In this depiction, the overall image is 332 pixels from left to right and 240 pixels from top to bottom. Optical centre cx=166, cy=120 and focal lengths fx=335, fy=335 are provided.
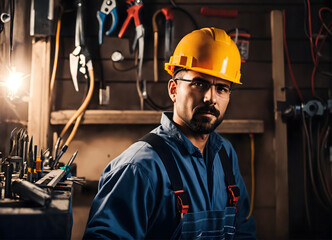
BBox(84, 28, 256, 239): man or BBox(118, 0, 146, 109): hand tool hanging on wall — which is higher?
BBox(118, 0, 146, 109): hand tool hanging on wall

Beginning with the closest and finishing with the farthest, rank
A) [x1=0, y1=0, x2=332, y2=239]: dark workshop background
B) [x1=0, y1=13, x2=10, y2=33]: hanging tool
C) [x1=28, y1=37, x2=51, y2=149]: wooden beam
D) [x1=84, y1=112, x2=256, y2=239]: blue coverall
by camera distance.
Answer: [x1=84, y1=112, x2=256, y2=239]: blue coverall
[x1=0, y1=13, x2=10, y2=33]: hanging tool
[x1=28, y1=37, x2=51, y2=149]: wooden beam
[x1=0, y1=0, x2=332, y2=239]: dark workshop background

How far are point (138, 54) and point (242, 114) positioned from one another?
2.45 ft

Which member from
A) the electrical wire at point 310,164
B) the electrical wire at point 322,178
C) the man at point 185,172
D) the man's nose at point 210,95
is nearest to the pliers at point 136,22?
the man at point 185,172

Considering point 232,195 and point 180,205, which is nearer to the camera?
point 180,205

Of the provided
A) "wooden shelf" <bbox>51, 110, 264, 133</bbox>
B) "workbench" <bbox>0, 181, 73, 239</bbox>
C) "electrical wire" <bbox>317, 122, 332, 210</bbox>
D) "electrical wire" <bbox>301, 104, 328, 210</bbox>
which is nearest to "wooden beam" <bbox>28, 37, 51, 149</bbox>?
A: "wooden shelf" <bbox>51, 110, 264, 133</bbox>

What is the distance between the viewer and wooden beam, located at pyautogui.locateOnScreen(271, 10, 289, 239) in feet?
6.56

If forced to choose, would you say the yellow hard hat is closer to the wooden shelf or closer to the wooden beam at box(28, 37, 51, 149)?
the wooden shelf

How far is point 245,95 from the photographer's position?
2117mm

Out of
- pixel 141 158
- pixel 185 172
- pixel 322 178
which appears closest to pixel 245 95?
pixel 322 178

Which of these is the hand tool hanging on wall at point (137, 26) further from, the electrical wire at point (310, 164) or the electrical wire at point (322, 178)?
the electrical wire at point (322, 178)

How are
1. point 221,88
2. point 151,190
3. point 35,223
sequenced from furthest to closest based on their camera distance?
point 221,88 < point 151,190 < point 35,223

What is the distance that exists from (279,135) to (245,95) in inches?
12.7

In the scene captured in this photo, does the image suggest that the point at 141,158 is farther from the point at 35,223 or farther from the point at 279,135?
the point at 279,135

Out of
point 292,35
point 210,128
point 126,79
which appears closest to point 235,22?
point 292,35
